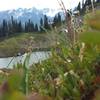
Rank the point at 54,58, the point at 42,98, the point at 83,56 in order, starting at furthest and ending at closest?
the point at 54,58, the point at 83,56, the point at 42,98

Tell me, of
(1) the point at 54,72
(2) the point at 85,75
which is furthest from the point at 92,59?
(1) the point at 54,72

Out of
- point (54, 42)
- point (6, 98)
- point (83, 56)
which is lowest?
point (54, 42)

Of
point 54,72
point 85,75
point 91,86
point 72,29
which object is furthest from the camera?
point 72,29

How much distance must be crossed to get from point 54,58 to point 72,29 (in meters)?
0.48

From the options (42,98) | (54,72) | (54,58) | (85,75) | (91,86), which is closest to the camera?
(42,98)

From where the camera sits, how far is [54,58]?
8.67 ft

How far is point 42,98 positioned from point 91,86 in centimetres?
115

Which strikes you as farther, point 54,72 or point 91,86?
point 54,72

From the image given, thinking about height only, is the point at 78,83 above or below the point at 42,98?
below

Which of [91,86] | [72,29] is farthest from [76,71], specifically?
[72,29]

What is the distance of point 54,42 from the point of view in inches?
137

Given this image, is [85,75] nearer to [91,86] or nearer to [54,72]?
[91,86]

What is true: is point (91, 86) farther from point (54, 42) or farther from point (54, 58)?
point (54, 42)

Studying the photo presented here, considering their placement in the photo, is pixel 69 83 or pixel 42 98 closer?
pixel 42 98
